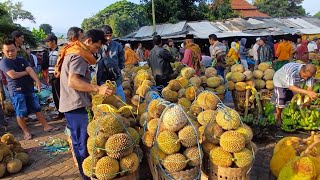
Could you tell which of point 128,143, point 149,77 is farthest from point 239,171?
point 149,77

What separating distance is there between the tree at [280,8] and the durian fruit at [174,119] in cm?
4709

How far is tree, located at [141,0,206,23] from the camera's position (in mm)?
19859

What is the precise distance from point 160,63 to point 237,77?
1.69 meters

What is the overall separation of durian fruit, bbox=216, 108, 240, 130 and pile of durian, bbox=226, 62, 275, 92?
289 centimetres

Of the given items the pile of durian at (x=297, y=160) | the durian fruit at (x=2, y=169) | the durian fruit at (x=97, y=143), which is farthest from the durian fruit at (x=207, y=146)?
the durian fruit at (x=2, y=169)

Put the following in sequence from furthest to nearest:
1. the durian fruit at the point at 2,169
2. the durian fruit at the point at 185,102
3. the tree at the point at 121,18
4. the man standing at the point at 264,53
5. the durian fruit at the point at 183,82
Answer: the tree at the point at 121,18
the man standing at the point at 264,53
the durian fruit at the point at 183,82
the durian fruit at the point at 185,102
the durian fruit at the point at 2,169

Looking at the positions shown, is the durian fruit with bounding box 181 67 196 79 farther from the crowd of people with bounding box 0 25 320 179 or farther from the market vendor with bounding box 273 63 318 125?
the market vendor with bounding box 273 63 318 125

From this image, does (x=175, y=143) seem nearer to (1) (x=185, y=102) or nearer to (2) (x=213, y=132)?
(2) (x=213, y=132)

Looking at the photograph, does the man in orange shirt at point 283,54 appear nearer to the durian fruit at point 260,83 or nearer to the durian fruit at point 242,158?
the durian fruit at point 260,83

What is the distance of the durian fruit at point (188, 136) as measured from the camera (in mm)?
2791

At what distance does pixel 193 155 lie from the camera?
9.11 feet

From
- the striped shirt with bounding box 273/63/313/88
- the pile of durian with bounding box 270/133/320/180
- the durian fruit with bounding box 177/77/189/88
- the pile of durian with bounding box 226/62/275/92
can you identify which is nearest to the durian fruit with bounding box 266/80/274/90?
the pile of durian with bounding box 226/62/275/92

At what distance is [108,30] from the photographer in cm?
471

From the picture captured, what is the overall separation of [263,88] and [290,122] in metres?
1.21
